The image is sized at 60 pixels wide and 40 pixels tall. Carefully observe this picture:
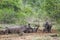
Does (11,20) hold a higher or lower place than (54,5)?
lower

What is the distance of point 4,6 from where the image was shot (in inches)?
579

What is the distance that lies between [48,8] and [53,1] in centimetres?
95

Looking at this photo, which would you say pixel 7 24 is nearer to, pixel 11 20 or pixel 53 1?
pixel 11 20

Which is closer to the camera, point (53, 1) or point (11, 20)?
point (53, 1)

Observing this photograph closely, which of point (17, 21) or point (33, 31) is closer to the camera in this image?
point (33, 31)

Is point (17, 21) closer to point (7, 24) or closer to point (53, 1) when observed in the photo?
point (7, 24)

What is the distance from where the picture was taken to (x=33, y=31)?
1705 centimetres

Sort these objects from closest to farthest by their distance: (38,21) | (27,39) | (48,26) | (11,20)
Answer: (27,39) < (48,26) < (11,20) < (38,21)

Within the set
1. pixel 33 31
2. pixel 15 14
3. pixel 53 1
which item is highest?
pixel 53 1

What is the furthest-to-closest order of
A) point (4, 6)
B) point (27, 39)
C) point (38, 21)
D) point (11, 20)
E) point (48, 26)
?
1. point (38, 21)
2. point (11, 20)
3. point (48, 26)
4. point (4, 6)
5. point (27, 39)

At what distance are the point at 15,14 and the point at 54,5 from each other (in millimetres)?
3562

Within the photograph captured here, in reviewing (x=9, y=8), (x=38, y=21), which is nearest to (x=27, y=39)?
(x=9, y=8)

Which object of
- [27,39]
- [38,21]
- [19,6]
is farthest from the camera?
[38,21]

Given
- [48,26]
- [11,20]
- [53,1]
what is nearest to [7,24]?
[11,20]
